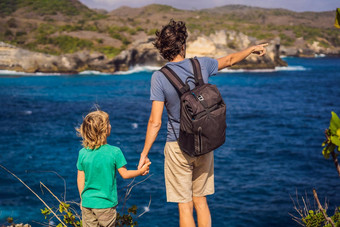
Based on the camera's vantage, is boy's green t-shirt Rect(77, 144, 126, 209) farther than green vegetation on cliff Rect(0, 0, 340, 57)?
No

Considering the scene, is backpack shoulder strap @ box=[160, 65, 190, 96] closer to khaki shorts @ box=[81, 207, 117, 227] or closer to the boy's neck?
the boy's neck

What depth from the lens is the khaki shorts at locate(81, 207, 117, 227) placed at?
11.0ft

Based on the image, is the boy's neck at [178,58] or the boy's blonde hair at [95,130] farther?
the boy's neck at [178,58]

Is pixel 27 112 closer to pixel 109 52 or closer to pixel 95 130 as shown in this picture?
pixel 95 130

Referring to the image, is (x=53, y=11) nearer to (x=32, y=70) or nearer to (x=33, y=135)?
(x=32, y=70)

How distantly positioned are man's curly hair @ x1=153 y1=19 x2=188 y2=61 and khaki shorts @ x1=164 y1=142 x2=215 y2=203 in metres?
0.88

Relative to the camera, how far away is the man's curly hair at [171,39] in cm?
351

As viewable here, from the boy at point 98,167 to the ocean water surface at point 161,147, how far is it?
414mm

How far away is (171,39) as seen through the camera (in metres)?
3.51

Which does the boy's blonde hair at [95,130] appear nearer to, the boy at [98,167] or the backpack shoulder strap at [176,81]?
the boy at [98,167]

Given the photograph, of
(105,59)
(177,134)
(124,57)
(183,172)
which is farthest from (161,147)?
(124,57)

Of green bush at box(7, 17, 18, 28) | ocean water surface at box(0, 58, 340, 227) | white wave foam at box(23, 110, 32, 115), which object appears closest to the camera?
ocean water surface at box(0, 58, 340, 227)

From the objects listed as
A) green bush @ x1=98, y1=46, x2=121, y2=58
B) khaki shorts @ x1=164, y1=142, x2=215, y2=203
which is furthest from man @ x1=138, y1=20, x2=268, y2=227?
green bush @ x1=98, y1=46, x2=121, y2=58

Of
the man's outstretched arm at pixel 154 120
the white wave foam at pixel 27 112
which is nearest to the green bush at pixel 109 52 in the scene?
the white wave foam at pixel 27 112
